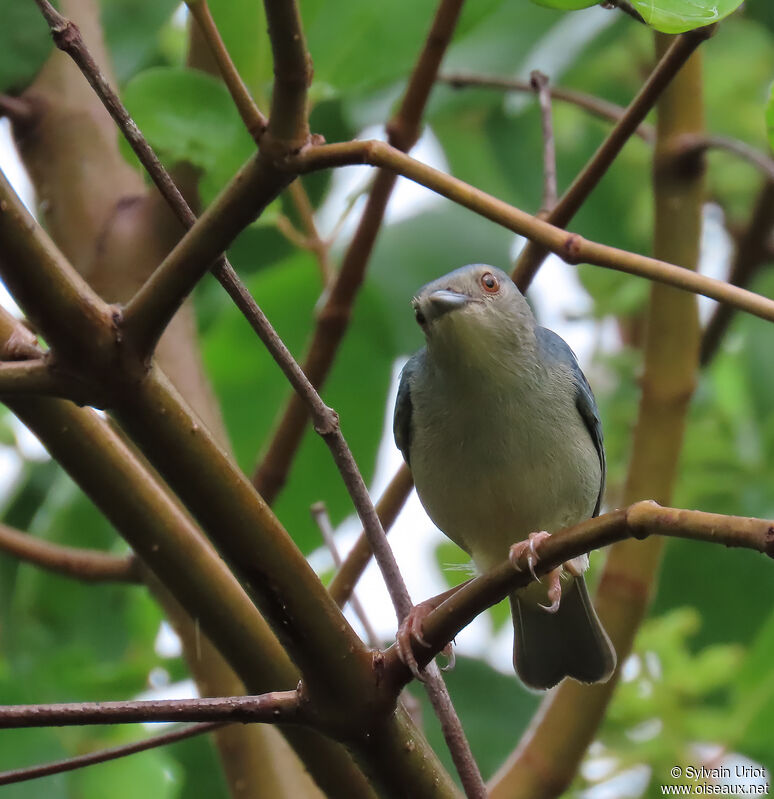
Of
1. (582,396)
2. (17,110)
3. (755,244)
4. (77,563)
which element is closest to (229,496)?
(77,563)

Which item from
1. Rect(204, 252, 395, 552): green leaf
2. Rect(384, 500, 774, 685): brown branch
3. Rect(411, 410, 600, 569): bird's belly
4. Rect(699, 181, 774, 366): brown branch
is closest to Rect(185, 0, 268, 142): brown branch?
Rect(384, 500, 774, 685): brown branch

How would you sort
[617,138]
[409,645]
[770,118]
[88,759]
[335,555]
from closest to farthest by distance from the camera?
[770,118] < [409,645] < [88,759] < [617,138] < [335,555]

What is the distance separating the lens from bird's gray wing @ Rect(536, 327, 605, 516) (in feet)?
10.8

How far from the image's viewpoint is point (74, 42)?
1.53m

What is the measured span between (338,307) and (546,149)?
0.70m

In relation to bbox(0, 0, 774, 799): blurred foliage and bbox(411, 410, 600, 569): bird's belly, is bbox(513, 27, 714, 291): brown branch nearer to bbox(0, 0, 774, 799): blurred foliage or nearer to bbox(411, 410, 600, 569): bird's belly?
bbox(411, 410, 600, 569): bird's belly

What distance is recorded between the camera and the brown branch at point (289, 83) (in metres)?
1.48

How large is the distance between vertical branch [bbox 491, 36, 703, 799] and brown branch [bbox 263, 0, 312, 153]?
2073 millimetres

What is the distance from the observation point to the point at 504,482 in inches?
118

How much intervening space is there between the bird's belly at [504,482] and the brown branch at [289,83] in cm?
162

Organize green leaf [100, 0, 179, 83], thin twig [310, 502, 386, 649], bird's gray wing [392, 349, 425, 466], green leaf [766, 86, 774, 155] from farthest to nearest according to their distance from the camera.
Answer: green leaf [100, 0, 179, 83] → bird's gray wing [392, 349, 425, 466] → thin twig [310, 502, 386, 649] → green leaf [766, 86, 774, 155]

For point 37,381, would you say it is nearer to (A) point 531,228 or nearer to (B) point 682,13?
(A) point 531,228

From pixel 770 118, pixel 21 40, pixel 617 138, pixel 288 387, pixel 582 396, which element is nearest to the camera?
pixel 770 118

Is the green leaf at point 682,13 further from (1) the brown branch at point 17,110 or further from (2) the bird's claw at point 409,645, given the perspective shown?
(1) the brown branch at point 17,110
